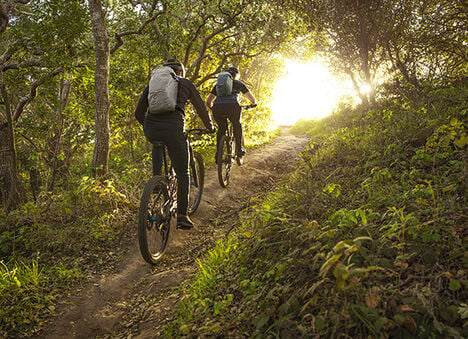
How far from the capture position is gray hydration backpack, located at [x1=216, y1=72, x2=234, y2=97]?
21.4ft

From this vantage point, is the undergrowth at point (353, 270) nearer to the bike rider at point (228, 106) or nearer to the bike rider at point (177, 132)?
the bike rider at point (177, 132)

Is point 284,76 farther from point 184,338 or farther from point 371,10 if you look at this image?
point 184,338

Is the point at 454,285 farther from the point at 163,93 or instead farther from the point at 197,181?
the point at 197,181

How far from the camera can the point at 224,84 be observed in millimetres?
6531

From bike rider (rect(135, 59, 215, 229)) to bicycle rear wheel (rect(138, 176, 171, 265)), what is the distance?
0.84 feet

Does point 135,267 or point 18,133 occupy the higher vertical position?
point 18,133

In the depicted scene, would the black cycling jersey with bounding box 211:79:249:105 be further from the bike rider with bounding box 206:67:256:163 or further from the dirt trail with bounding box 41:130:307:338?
the dirt trail with bounding box 41:130:307:338

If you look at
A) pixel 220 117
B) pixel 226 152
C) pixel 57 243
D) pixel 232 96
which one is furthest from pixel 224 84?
pixel 57 243

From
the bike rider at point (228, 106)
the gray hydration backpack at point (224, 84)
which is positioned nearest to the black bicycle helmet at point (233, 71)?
the bike rider at point (228, 106)

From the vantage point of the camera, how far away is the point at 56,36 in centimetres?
637

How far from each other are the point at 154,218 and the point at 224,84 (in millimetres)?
3875

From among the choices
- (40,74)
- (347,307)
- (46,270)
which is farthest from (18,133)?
(347,307)

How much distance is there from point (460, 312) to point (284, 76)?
56.1 ft

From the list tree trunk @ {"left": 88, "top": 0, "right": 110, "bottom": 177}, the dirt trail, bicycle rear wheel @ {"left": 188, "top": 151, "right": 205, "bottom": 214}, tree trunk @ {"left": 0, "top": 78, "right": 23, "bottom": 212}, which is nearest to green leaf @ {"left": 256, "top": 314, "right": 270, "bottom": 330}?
the dirt trail
